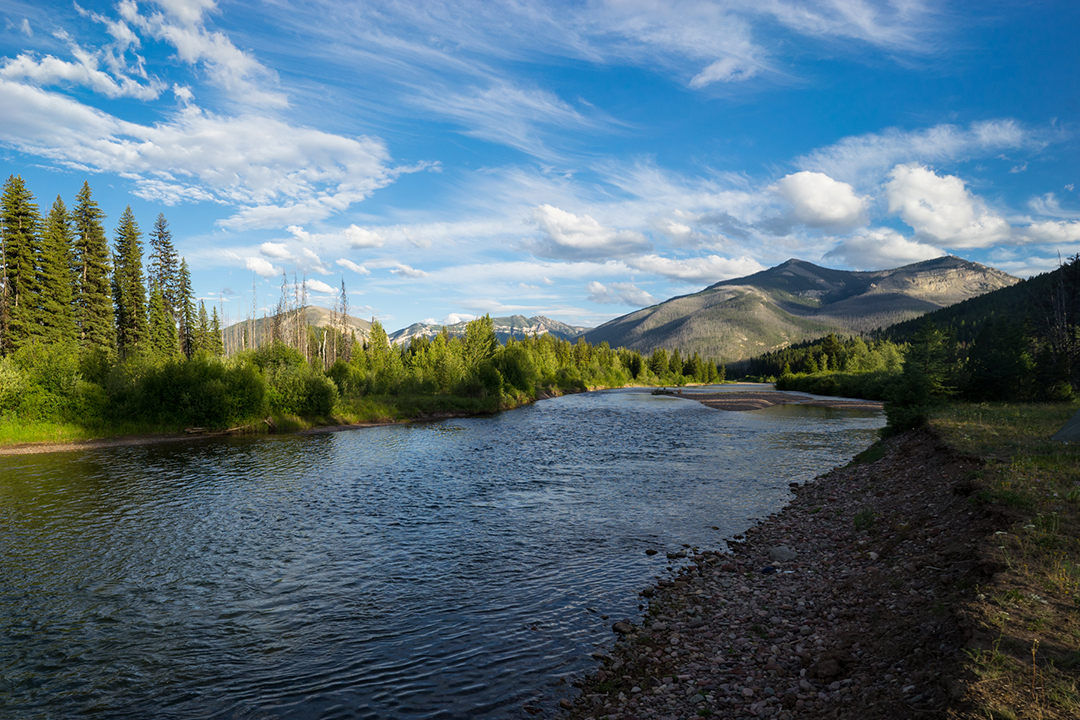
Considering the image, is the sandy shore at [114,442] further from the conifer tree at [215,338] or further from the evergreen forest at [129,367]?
the conifer tree at [215,338]

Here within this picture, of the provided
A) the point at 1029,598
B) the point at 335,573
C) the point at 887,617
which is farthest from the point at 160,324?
the point at 1029,598

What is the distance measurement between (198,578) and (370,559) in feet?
17.3

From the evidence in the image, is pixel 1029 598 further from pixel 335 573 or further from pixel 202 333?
pixel 202 333

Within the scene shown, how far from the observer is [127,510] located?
24016 mm

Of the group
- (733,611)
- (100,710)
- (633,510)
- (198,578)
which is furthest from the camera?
(633,510)

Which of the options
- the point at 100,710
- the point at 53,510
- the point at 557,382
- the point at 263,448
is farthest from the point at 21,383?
the point at 557,382

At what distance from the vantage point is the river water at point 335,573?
34.2ft

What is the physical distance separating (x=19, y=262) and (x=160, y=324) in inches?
1068

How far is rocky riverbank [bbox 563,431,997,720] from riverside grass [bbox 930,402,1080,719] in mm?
303

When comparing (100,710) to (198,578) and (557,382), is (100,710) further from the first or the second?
(557,382)

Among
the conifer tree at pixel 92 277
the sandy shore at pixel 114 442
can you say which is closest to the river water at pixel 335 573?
the sandy shore at pixel 114 442

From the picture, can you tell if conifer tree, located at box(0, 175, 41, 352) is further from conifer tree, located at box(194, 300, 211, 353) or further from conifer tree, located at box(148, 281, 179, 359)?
conifer tree, located at box(194, 300, 211, 353)

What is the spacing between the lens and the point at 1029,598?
825cm

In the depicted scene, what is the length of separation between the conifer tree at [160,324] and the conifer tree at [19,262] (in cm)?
2084
